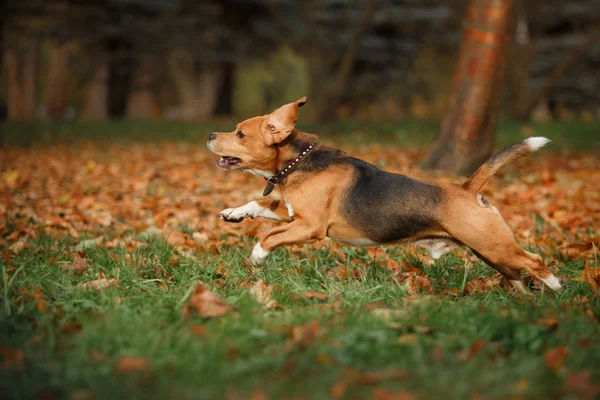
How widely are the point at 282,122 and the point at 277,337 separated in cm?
211

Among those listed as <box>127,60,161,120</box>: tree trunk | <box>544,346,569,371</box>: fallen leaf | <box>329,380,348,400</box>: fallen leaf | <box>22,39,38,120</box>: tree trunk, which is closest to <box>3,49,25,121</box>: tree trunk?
<box>22,39,38,120</box>: tree trunk

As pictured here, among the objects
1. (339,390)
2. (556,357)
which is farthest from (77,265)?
(556,357)

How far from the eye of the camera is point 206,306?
3707 millimetres

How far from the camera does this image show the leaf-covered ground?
2.87 metres

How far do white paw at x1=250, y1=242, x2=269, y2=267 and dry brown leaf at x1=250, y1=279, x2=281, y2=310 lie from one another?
0.43 metres

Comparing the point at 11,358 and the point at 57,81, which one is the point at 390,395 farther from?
the point at 57,81

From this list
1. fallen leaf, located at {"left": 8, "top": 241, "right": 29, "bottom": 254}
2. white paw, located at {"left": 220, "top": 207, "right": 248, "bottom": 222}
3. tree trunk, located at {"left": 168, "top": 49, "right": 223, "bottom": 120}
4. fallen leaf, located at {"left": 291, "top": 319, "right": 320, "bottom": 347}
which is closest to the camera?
fallen leaf, located at {"left": 291, "top": 319, "right": 320, "bottom": 347}

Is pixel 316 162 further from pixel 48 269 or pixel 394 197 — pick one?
pixel 48 269

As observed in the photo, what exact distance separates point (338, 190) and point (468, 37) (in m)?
5.74

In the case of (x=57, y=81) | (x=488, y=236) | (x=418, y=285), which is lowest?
(x=57, y=81)

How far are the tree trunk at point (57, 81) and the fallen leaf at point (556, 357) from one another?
83.6ft

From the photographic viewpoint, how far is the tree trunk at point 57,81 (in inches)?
1030

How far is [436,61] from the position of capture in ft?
110

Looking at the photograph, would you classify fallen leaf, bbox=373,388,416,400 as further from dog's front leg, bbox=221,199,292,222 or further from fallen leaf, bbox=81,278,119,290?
dog's front leg, bbox=221,199,292,222
